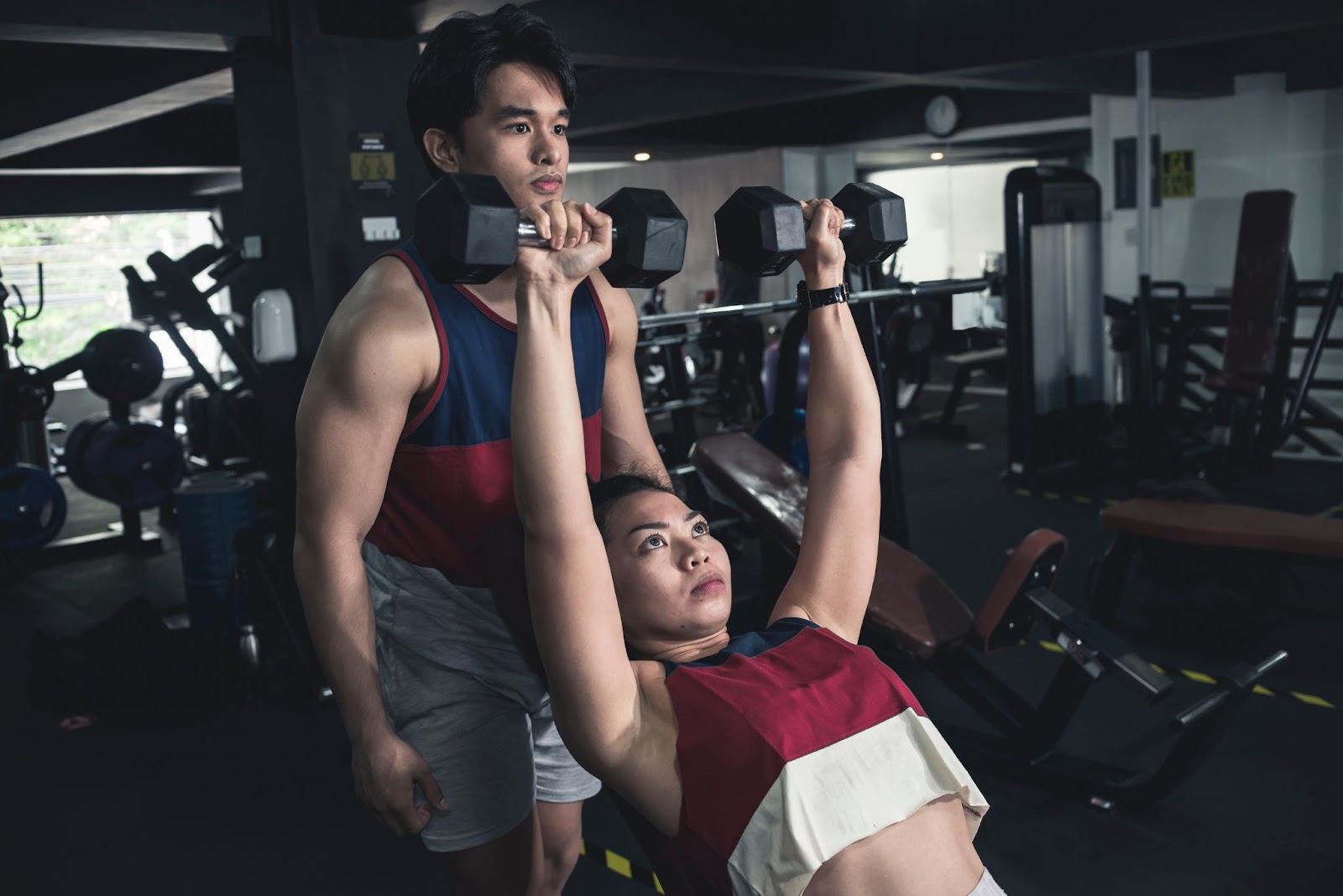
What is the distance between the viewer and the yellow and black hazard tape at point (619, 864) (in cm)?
216

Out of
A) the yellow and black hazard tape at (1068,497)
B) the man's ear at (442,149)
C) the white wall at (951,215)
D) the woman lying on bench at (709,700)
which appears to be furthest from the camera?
the white wall at (951,215)

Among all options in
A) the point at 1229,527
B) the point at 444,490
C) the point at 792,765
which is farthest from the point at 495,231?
the point at 1229,527

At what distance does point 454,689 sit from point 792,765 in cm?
42

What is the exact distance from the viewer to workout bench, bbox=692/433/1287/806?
7.27ft

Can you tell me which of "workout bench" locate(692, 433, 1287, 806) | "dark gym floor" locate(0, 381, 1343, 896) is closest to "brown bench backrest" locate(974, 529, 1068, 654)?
"workout bench" locate(692, 433, 1287, 806)

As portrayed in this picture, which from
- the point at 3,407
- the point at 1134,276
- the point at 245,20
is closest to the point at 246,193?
the point at 245,20

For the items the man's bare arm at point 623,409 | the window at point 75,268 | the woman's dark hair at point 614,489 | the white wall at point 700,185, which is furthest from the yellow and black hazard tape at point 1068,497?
the window at point 75,268

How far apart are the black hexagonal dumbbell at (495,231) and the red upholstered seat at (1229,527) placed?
2573 mm

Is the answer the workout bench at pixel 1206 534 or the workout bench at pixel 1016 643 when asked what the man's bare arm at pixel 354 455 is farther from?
the workout bench at pixel 1206 534

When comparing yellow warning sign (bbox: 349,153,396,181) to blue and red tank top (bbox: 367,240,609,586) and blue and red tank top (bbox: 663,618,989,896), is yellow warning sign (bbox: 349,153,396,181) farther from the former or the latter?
blue and red tank top (bbox: 663,618,989,896)

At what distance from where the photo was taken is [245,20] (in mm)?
3064

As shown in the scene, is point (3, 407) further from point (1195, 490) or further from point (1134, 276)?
point (1134, 276)

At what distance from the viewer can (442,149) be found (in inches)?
45.5

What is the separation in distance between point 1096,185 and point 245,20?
3.81 m
